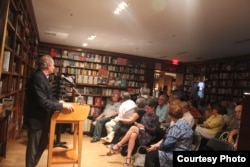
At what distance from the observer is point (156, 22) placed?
4.01 metres

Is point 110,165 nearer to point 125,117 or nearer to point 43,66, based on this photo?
point 125,117

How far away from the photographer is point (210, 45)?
5.57m

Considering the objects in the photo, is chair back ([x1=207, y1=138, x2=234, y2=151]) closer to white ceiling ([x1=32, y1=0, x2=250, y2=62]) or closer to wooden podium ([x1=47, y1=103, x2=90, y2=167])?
wooden podium ([x1=47, y1=103, x2=90, y2=167])

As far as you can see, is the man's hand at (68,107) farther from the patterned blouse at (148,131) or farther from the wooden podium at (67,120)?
the patterned blouse at (148,131)

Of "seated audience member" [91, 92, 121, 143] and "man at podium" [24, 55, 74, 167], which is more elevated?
"man at podium" [24, 55, 74, 167]

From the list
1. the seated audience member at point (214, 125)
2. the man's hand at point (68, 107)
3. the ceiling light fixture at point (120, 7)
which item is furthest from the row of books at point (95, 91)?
the man's hand at point (68, 107)


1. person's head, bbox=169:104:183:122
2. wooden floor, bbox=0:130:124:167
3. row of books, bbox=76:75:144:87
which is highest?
row of books, bbox=76:75:144:87

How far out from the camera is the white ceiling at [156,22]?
3236 mm

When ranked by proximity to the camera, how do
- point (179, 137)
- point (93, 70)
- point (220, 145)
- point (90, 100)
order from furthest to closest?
point (93, 70) < point (90, 100) < point (220, 145) < point (179, 137)

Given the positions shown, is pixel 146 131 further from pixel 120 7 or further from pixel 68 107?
pixel 120 7

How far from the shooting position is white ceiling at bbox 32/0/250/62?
3236mm

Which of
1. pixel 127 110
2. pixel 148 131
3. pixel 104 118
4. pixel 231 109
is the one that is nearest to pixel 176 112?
pixel 148 131

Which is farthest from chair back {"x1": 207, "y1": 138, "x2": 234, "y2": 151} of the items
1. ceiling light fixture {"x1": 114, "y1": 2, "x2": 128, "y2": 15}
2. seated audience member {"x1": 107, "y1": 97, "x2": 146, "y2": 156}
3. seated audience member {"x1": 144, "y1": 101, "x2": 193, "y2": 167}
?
ceiling light fixture {"x1": 114, "y1": 2, "x2": 128, "y2": 15}

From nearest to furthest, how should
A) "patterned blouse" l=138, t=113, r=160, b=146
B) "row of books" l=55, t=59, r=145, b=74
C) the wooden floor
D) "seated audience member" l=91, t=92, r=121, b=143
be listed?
the wooden floor
"patterned blouse" l=138, t=113, r=160, b=146
"seated audience member" l=91, t=92, r=121, b=143
"row of books" l=55, t=59, r=145, b=74
